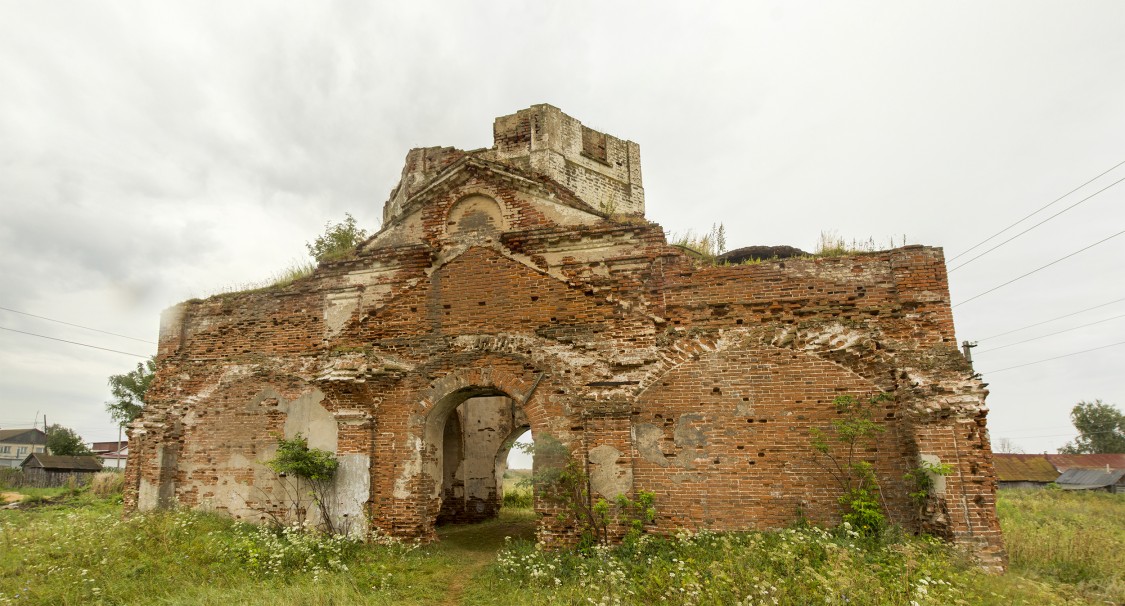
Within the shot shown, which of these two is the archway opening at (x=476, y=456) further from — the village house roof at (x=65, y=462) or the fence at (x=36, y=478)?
the village house roof at (x=65, y=462)

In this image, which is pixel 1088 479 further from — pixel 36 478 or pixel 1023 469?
pixel 36 478

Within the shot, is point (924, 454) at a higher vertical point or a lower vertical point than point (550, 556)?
higher

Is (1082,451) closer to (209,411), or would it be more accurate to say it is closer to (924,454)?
(924,454)

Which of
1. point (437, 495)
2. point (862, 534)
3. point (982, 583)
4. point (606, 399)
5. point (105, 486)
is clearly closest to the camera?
point (982, 583)

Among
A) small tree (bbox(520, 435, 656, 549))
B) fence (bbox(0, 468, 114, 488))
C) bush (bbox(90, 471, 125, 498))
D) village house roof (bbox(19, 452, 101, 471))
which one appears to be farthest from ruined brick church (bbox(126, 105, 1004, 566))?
village house roof (bbox(19, 452, 101, 471))

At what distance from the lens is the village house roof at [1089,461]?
34.2 metres

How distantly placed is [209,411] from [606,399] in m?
6.96

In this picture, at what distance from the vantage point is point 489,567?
25.9ft

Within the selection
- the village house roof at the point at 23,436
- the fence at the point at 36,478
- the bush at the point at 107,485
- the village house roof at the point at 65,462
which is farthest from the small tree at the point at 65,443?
the village house roof at the point at 23,436

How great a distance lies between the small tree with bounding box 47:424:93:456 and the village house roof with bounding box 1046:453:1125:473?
58.8m

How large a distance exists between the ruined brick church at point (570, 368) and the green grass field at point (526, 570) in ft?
2.47

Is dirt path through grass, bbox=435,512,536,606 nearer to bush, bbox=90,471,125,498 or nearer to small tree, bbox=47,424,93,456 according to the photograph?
bush, bbox=90,471,125,498

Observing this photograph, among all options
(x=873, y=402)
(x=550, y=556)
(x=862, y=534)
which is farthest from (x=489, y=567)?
(x=873, y=402)

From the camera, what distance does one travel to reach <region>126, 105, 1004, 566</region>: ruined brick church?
786 centimetres
